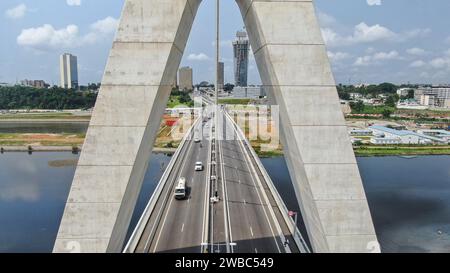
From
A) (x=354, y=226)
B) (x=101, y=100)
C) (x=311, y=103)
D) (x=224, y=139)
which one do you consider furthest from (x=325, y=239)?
(x=224, y=139)

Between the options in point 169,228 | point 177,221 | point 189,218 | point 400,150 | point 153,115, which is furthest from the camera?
point 400,150

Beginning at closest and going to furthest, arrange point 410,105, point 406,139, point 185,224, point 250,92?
point 185,224 → point 406,139 → point 410,105 → point 250,92

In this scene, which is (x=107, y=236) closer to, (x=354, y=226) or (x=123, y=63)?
(x=123, y=63)

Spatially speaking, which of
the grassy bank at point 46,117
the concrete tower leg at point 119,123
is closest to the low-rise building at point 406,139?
the concrete tower leg at point 119,123

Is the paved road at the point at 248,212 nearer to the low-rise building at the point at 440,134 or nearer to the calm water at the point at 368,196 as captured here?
the calm water at the point at 368,196

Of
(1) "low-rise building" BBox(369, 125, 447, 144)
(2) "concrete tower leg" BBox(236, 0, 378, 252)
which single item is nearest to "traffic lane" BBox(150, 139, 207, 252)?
(2) "concrete tower leg" BBox(236, 0, 378, 252)

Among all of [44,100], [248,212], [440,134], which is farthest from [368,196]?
[44,100]

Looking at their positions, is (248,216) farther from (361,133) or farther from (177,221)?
(361,133)
